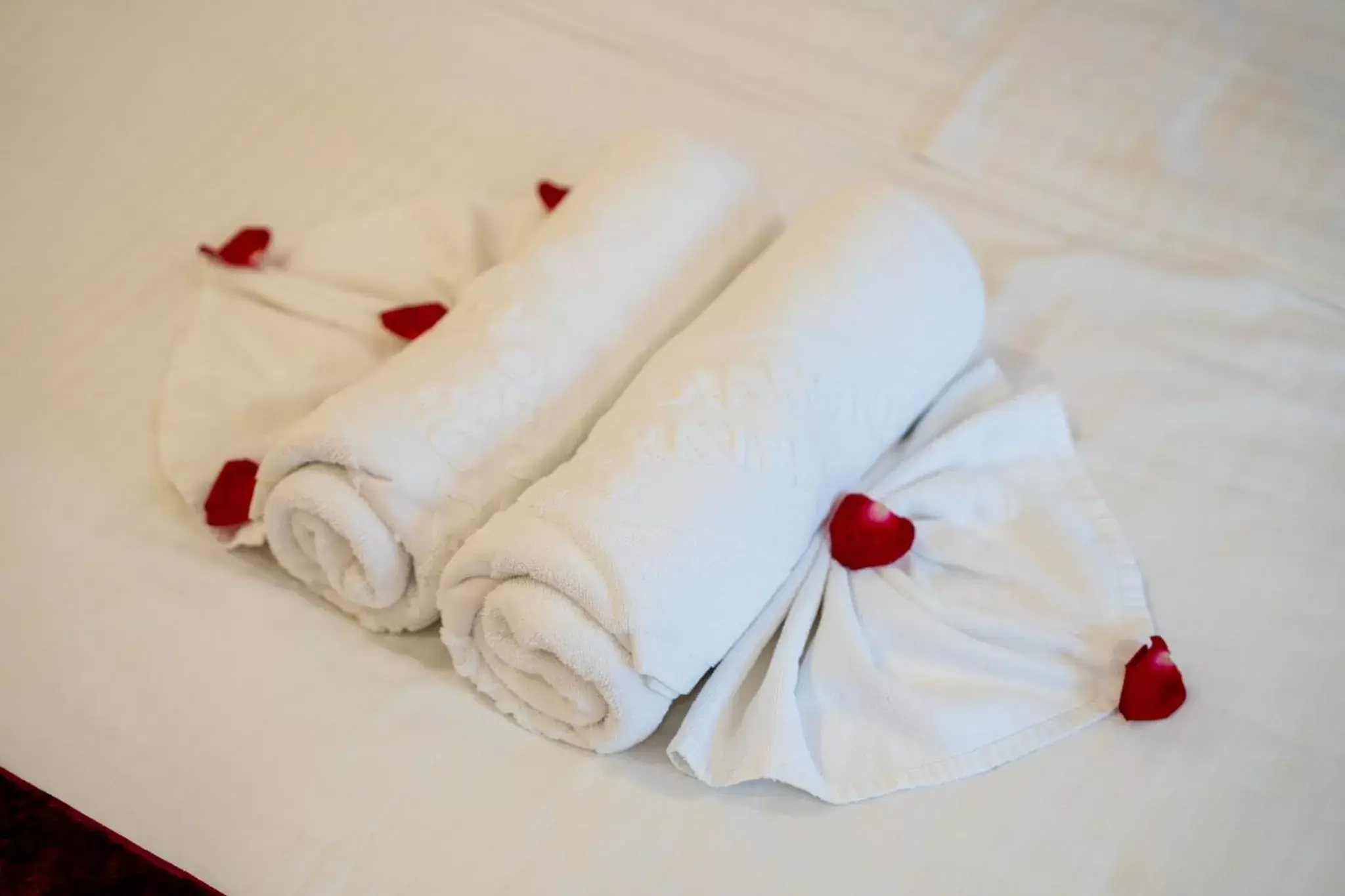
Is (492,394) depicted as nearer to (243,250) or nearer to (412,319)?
(412,319)

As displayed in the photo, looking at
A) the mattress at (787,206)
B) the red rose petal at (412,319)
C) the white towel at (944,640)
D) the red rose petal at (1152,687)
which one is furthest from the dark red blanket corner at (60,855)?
the red rose petal at (1152,687)

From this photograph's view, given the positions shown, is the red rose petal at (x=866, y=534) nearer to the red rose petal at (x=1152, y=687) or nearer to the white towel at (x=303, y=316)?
the red rose petal at (x=1152, y=687)

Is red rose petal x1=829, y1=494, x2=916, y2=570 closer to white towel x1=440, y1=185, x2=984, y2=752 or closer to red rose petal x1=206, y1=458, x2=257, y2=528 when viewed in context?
white towel x1=440, y1=185, x2=984, y2=752

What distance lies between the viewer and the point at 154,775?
942 mm

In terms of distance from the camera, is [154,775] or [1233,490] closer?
[154,775]

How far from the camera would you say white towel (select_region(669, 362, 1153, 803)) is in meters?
0.91

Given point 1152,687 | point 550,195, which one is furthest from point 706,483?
point 550,195

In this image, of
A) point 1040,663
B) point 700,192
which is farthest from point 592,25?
point 1040,663

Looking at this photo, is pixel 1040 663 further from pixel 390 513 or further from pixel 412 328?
pixel 412 328

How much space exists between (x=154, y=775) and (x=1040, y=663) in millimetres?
678

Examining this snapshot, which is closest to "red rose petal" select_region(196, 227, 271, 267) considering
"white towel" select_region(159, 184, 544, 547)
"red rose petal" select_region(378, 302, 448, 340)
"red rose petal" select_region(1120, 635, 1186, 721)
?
"white towel" select_region(159, 184, 544, 547)

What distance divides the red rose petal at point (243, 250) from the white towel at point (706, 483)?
0.54 meters

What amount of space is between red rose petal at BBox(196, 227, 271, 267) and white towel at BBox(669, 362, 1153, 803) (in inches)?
27.4

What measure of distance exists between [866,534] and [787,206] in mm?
536
